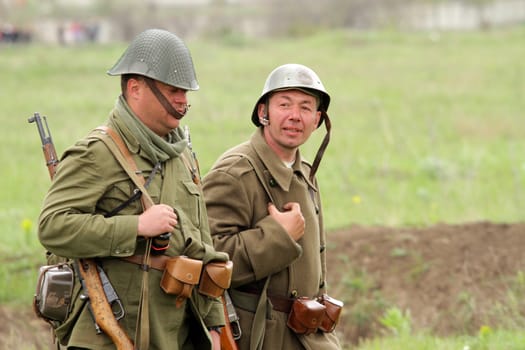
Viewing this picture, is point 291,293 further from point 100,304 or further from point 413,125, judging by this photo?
point 413,125

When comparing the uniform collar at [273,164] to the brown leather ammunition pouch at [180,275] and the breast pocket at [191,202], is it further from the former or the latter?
the brown leather ammunition pouch at [180,275]

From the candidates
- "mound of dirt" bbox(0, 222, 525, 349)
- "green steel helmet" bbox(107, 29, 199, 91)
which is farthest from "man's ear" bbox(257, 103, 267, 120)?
"mound of dirt" bbox(0, 222, 525, 349)

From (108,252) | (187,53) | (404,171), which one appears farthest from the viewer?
(404,171)

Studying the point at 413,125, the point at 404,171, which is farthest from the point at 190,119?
the point at 404,171

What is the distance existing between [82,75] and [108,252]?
88.4 feet

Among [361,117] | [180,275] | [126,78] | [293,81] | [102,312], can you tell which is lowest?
[361,117]

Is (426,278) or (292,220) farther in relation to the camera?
(426,278)

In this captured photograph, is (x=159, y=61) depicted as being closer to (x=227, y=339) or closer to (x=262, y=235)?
(x=262, y=235)

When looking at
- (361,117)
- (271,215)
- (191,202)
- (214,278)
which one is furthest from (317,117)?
(361,117)

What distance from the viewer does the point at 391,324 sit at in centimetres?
816

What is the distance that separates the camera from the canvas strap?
177 inches

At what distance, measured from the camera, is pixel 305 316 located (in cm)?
538

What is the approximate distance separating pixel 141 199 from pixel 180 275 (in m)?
0.35

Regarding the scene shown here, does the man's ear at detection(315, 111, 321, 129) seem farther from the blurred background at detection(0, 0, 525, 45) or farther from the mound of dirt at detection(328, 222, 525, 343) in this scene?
the blurred background at detection(0, 0, 525, 45)
